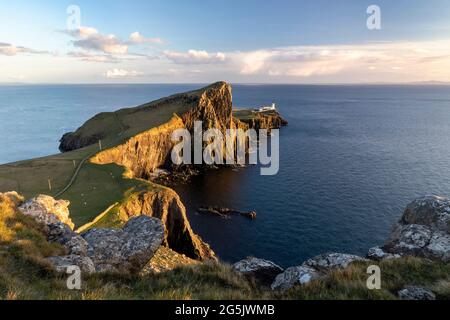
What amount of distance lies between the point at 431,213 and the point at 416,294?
12151 millimetres

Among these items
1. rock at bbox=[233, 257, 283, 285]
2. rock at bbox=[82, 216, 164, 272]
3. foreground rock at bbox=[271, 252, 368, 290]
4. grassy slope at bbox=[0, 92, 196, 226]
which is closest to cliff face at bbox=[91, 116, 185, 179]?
grassy slope at bbox=[0, 92, 196, 226]

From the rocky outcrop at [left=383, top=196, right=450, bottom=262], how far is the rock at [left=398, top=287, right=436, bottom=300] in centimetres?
682

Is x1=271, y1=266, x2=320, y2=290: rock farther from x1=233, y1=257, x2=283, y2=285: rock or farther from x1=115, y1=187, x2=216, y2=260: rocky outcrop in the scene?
x1=115, y1=187, x2=216, y2=260: rocky outcrop

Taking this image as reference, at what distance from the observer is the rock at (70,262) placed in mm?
13930

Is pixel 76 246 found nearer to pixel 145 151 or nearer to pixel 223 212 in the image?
pixel 223 212

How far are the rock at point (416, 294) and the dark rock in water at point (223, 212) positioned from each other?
198 feet

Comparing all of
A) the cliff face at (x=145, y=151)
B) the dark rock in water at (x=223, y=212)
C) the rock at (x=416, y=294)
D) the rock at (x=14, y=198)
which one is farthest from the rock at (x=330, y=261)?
the cliff face at (x=145, y=151)

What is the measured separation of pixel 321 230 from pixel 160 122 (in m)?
73.7

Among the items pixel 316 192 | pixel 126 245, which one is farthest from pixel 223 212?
pixel 126 245

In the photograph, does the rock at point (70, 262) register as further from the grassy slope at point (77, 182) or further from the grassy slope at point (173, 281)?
the grassy slope at point (77, 182)

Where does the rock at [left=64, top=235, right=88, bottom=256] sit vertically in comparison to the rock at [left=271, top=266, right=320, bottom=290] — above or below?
above

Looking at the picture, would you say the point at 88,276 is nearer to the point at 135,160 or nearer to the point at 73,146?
the point at 135,160

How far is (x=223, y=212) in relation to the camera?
252ft

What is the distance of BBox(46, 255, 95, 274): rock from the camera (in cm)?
1393
